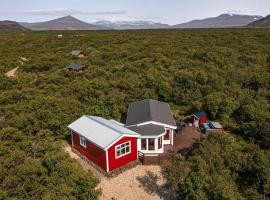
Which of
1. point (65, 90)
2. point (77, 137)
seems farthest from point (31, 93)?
point (77, 137)

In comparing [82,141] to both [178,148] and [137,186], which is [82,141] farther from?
[178,148]

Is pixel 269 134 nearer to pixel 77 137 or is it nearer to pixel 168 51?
pixel 77 137

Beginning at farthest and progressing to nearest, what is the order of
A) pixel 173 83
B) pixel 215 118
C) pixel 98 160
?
pixel 173 83
pixel 215 118
pixel 98 160

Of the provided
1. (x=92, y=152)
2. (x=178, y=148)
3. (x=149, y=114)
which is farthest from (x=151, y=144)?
(x=92, y=152)

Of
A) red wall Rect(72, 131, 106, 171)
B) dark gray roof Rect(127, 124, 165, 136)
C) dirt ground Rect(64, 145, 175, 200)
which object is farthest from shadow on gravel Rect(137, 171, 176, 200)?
dark gray roof Rect(127, 124, 165, 136)

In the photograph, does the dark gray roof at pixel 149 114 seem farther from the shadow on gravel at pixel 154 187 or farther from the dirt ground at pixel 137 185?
the shadow on gravel at pixel 154 187

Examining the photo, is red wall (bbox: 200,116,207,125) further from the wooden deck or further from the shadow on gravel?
the shadow on gravel

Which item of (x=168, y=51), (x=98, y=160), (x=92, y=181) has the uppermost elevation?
(x=168, y=51)
